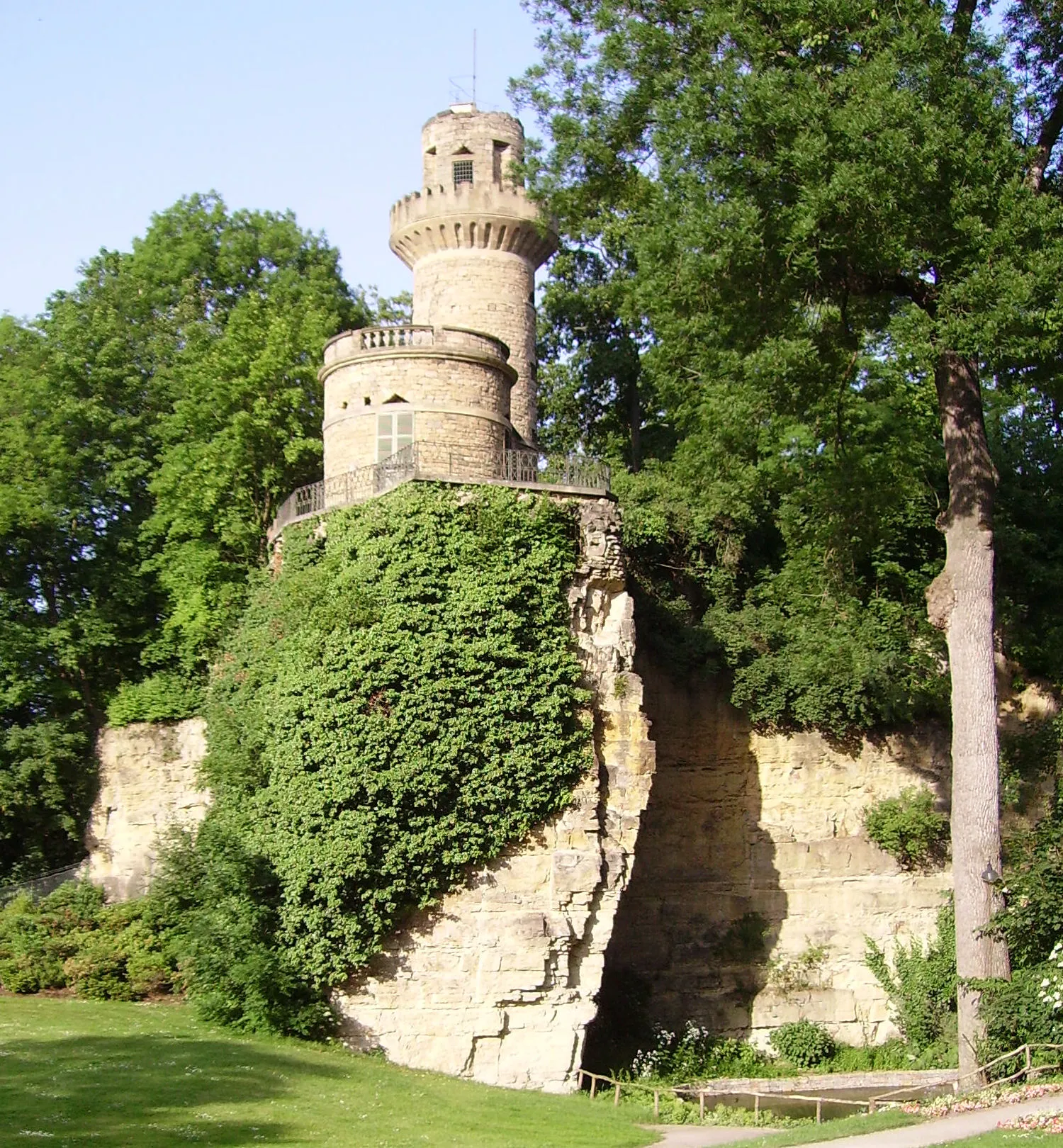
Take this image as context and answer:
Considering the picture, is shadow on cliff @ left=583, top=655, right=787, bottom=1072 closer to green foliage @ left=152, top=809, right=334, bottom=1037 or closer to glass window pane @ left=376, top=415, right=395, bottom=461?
glass window pane @ left=376, top=415, right=395, bottom=461

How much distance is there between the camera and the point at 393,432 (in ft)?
92.5

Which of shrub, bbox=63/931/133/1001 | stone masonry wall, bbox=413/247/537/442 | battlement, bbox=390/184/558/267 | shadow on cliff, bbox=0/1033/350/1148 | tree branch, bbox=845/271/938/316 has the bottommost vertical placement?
shadow on cliff, bbox=0/1033/350/1148

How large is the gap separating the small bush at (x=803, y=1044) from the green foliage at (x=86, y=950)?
489 inches

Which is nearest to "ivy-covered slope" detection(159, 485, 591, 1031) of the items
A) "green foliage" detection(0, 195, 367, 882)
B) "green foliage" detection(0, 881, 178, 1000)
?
"green foliage" detection(0, 881, 178, 1000)

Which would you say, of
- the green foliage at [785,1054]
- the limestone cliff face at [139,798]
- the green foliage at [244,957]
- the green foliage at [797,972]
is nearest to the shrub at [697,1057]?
the green foliage at [785,1054]

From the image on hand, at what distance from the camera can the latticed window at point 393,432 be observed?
92.2 ft

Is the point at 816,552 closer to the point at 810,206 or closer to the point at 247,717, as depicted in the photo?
the point at 810,206

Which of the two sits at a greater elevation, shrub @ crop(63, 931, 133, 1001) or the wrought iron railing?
the wrought iron railing

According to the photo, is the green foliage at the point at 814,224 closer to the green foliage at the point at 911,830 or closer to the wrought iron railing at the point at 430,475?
the wrought iron railing at the point at 430,475

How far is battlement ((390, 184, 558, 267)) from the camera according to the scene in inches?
1366

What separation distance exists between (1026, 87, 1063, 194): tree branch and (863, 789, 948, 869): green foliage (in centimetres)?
1430

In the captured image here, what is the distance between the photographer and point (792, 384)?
2186 cm

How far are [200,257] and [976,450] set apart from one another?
24.7 meters

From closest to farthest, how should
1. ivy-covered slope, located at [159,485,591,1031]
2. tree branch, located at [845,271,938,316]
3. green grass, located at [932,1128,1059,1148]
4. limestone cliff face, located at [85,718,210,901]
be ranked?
green grass, located at [932,1128,1059,1148]
tree branch, located at [845,271,938,316]
ivy-covered slope, located at [159,485,591,1031]
limestone cliff face, located at [85,718,210,901]
